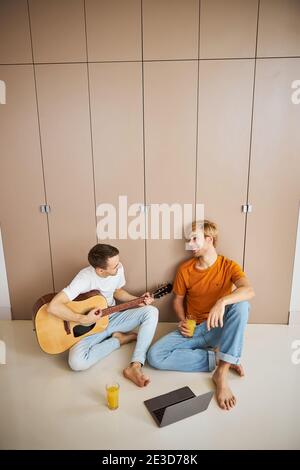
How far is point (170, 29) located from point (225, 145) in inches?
32.9

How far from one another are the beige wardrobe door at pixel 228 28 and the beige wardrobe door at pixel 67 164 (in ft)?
2.77

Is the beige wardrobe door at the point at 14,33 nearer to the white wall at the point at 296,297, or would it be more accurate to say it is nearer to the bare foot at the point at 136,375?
the bare foot at the point at 136,375

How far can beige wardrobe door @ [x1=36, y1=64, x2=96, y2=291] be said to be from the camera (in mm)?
2072

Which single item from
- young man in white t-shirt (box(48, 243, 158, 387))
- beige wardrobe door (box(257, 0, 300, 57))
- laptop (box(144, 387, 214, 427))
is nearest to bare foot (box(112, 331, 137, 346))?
young man in white t-shirt (box(48, 243, 158, 387))

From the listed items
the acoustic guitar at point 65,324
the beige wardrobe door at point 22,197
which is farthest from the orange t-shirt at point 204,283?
the beige wardrobe door at point 22,197

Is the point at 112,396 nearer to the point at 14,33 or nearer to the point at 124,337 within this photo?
the point at 124,337

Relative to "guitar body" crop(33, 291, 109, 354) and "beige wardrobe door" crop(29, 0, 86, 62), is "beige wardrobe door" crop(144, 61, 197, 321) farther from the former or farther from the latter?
"guitar body" crop(33, 291, 109, 354)

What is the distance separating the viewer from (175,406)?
1419mm

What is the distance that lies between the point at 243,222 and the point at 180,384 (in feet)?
3.95

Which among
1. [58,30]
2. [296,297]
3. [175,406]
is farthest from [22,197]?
[296,297]

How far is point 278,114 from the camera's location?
2041mm

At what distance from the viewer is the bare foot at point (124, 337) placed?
2090mm

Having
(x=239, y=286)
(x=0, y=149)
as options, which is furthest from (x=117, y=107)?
(x=239, y=286)

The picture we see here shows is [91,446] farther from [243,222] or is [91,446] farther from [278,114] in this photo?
[278,114]
